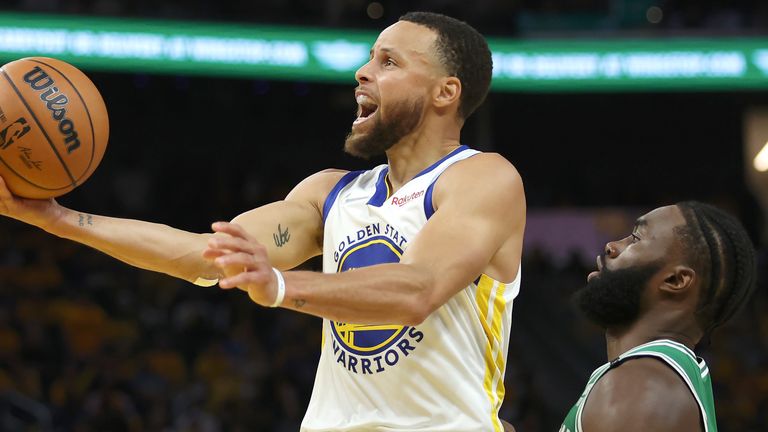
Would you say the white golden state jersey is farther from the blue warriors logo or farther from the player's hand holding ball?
the player's hand holding ball

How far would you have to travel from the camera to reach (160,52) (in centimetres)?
1041

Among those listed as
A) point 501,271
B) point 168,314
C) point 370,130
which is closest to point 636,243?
point 501,271

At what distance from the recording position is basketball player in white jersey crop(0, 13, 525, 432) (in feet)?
9.21

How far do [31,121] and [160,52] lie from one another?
7494 millimetres

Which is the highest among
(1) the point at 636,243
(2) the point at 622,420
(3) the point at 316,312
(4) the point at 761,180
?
(4) the point at 761,180

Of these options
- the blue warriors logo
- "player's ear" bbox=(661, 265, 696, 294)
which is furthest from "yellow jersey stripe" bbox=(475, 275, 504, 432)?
"player's ear" bbox=(661, 265, 696, 294)

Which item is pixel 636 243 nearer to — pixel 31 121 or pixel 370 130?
pixel 370 130

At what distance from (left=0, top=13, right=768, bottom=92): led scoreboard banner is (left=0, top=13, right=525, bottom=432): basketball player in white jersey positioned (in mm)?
7076

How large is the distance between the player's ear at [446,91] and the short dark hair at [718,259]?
852mm

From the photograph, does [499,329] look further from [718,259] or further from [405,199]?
[718,259]

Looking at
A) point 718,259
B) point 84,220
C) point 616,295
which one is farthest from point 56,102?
point 718,259

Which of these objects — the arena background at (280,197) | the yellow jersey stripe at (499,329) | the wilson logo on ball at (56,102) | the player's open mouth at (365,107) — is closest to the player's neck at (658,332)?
the yellow jersey stripe at (499,329)

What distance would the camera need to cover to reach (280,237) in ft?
11.2

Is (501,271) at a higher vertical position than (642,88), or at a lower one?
lower
